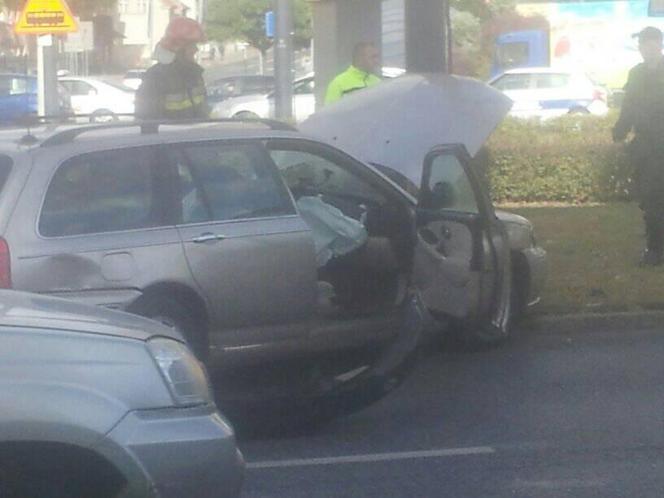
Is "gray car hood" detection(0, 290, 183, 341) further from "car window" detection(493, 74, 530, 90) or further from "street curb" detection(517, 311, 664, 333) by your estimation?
"car window" detection(493, 74, 530, 90)

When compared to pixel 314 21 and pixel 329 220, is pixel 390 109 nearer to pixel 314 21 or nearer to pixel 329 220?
pixel 329 220

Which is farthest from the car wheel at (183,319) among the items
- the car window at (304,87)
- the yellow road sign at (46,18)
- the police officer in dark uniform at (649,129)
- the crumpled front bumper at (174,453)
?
the car window at (304,87)

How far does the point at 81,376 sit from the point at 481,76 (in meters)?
42.1

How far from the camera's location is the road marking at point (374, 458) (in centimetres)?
730

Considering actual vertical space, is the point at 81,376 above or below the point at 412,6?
below

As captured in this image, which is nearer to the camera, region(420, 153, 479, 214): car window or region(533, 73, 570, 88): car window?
region(420, 153, 479, 214): car window

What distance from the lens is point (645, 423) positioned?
802 centimetres

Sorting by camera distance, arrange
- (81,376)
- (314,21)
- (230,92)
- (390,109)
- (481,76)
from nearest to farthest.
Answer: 1. (81,376)
2. (390,109)
3. (314,21)
4. (230,92)
5. (481,76)

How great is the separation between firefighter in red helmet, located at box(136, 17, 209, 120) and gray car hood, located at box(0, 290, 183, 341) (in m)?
6.20

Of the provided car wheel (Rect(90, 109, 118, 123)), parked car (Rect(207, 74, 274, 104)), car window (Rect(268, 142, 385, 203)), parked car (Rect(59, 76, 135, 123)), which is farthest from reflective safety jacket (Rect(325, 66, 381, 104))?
parked car (Rect(207, 74, 274, 104))

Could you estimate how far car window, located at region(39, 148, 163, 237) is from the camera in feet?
24.8

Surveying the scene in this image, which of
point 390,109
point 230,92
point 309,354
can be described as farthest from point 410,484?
point 230,92

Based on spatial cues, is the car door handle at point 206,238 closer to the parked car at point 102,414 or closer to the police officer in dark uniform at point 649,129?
the parked car at point 102,414

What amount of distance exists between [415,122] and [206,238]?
8.20 feet
